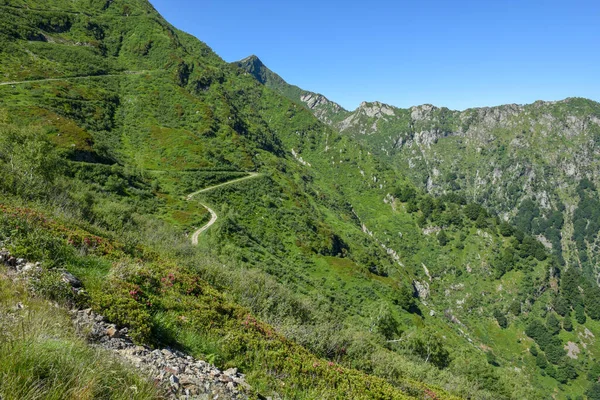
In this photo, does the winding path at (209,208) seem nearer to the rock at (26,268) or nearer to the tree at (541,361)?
the rock at (26,268)

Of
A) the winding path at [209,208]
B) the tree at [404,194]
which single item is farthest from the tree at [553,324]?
the winding path at [209,208]

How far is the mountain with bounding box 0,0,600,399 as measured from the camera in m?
11.0

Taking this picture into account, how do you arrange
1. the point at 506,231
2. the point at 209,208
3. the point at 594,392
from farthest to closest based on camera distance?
the point at 506,231
the point at 594,392
the point at 209,208

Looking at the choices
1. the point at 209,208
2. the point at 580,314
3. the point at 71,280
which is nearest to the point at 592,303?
the point at 580,314

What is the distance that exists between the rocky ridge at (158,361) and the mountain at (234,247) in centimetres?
46

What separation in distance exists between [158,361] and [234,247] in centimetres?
5752

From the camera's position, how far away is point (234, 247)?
6381cm

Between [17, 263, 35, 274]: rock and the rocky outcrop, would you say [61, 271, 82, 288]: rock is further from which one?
the rocky outcrop

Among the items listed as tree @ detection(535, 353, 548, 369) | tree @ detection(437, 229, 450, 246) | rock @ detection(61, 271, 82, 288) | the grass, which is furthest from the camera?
tree @ detection(437, 229, 450, 246)

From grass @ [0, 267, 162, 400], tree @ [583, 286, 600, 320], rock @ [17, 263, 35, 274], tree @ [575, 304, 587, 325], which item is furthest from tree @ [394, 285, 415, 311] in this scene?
tree @ [583, 286, 600, 320]

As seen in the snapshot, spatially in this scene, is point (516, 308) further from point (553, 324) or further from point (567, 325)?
point (567, 325)

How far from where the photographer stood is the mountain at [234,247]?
1102 cm

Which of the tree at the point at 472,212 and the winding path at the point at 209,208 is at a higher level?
the tree at the point at 472,212

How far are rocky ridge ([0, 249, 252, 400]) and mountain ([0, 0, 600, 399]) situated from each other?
0.46 metres
